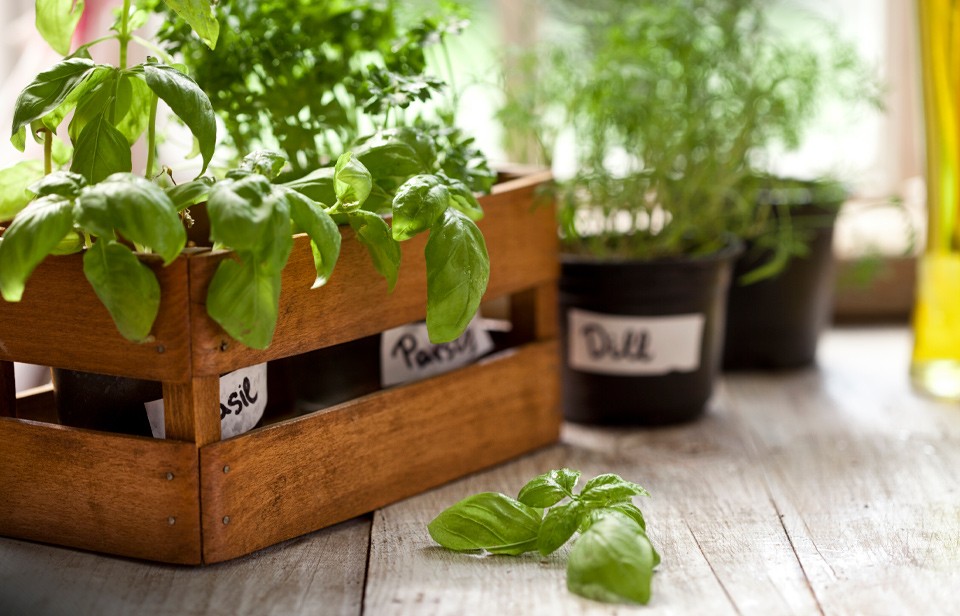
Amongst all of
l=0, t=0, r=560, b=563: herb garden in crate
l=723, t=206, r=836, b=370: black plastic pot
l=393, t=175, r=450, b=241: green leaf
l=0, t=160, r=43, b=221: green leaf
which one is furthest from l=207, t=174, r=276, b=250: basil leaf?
l=723, t=206, r=836, b=370: black plastic pot

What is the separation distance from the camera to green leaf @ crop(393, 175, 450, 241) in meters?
0.77

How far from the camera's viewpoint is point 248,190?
0.68m

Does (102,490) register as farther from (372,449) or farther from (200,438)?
(372,449)

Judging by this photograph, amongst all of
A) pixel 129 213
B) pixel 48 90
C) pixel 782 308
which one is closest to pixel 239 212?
pixel 129 213

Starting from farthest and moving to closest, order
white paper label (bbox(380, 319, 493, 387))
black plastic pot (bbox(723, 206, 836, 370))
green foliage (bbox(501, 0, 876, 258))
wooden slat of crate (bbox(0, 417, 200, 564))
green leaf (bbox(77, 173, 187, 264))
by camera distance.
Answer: black plastic pot (bbox(723, 206, 836, 370)), green foliage (bbox(501, 0, 876, 258)), white paper label (bbox(380, 319, 493, 387)), wooden slat of crate (bbox(0, 417, 200, 564)), green leaf (bbox(77, 173, 187, 264))

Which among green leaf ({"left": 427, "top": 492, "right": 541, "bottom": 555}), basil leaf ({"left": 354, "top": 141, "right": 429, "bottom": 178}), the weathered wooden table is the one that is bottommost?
the weathered wooden table

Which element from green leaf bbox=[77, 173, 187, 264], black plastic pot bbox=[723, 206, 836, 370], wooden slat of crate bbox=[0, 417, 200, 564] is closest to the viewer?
green leaf bbox=[77, 173, 187, 264]

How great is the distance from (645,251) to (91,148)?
575 millimetres

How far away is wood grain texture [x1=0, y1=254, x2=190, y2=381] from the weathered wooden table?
0.14 metres

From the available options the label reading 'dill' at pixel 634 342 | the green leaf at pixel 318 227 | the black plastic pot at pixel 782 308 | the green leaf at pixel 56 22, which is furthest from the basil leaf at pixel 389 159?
the black plastic pot at pixel 782 308

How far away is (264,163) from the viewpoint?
0.75 meters

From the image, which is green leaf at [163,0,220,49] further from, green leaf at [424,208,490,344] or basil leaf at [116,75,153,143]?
green leaf at [424,208,490,344]

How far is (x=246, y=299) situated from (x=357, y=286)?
15 cm

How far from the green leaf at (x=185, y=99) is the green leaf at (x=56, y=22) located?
117mm
